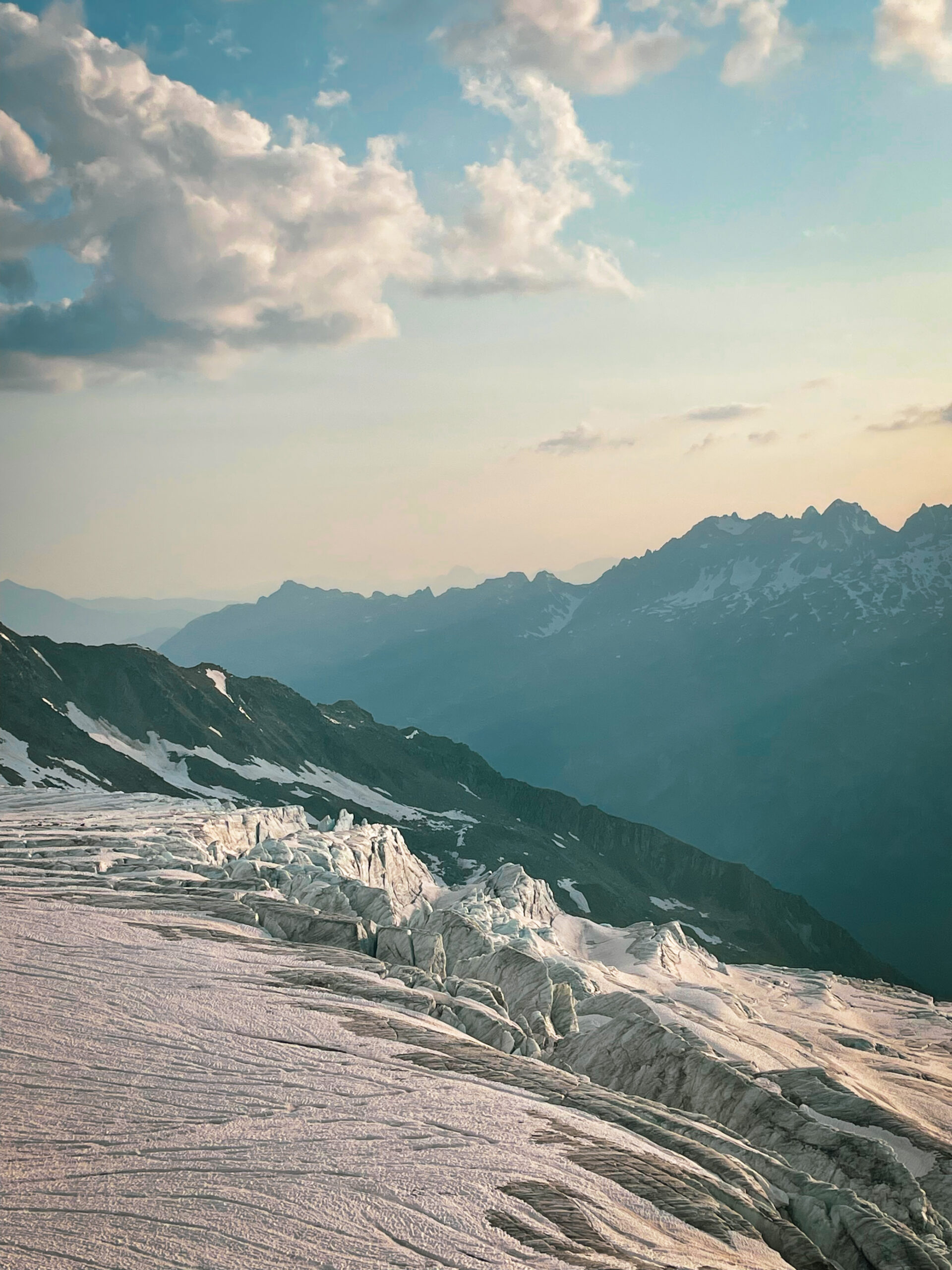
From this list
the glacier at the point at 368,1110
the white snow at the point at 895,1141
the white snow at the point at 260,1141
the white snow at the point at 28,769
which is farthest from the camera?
the white snow at the point at 28,769

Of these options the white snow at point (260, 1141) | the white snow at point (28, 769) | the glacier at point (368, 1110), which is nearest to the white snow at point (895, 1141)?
the glacier at point (368, 1110)

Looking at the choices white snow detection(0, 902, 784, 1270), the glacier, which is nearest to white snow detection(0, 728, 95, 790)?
the glacier

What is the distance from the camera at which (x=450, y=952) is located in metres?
60.7

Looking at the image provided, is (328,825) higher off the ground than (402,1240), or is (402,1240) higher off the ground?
(402,1240)

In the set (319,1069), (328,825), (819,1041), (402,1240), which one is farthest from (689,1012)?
(328,825)

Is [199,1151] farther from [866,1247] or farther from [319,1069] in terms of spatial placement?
[866,1247]

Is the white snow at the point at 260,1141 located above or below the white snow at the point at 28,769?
above

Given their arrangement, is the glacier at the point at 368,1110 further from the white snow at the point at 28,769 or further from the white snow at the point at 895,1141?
the white snow at the point at 28,769

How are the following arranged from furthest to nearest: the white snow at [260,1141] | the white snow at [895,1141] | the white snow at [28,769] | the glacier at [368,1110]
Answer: the white snow at [28,769], the white snow at [895,1141], the glacier at [368,1110], the white snow at [260,1141]

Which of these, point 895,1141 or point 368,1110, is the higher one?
point 368,1110

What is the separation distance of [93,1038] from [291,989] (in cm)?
896

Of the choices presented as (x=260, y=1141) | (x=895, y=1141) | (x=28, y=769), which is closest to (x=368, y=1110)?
(x=260, y=1141)

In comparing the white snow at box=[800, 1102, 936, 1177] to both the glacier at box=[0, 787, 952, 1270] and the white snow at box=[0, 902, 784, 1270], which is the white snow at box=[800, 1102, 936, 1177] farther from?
the white snow at box=[0, 902, 784, 1270]

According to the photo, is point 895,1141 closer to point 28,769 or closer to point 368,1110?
point 368,1110
